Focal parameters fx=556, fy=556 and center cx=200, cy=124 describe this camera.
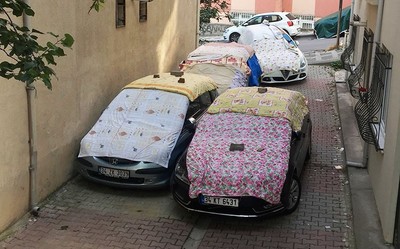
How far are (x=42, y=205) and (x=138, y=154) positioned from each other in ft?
5.15

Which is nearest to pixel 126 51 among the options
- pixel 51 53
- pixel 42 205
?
pixel 42 205

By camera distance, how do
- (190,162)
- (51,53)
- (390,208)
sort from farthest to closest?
(190,162) → (390,208) → (51,53)

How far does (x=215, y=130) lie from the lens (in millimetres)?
8461

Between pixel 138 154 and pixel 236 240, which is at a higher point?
pixel 138 154

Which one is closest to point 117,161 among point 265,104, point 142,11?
point 265,104

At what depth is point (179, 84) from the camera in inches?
387

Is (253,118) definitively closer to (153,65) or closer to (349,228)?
(349,228)

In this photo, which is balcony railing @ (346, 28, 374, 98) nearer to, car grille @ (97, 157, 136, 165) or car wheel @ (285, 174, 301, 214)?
car wheel @ (285, 174, 301, 214)

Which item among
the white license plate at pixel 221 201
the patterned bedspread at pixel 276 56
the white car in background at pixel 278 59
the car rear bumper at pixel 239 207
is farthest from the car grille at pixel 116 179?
the patterned bedspread at pixel 276 56

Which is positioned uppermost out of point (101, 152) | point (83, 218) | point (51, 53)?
point (51, 53)

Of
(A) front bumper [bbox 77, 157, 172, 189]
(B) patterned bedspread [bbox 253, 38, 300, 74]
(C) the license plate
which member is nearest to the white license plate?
(A) front bumper [bbox 77, 157, 172, 189]

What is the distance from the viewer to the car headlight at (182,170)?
24.9 feet

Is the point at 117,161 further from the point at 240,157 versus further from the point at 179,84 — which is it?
the point at 179,84

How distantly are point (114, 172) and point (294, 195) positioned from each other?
2658 mm
